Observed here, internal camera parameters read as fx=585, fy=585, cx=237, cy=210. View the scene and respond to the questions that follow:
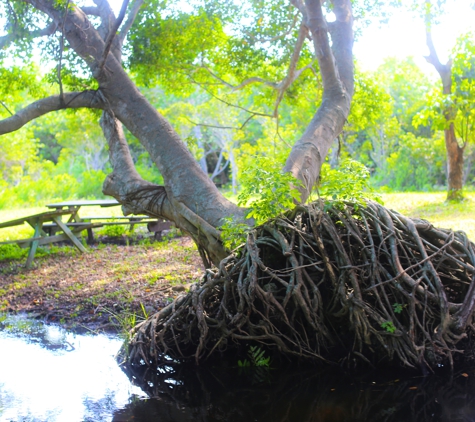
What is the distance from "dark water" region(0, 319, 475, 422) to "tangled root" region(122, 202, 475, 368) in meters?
0.23

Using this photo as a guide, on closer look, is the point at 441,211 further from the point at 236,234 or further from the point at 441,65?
the point at 236,234

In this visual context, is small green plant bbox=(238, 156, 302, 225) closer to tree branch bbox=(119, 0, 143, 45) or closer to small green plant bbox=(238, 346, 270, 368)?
small green plant bbox=(238, 346, 270, 368)

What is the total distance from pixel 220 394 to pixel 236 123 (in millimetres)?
33080

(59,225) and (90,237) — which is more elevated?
(59,225)

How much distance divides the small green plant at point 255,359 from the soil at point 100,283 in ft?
4.70

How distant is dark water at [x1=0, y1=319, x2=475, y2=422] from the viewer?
466cm

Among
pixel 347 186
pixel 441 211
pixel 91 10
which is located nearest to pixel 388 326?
pixel 347 186

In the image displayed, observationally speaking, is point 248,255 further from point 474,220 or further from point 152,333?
point 474,220

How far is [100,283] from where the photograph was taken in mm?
9555

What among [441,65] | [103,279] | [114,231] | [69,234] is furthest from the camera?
[441,65]

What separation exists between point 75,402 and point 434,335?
325 centimetres

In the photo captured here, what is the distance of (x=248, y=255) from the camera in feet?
18.9

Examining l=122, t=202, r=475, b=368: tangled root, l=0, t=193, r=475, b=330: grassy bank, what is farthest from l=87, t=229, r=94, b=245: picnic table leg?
l=122, t=202, r=475, b=368: tangled root

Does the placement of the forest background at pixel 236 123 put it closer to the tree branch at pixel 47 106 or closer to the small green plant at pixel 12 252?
the tree branch at pixel 47 106
